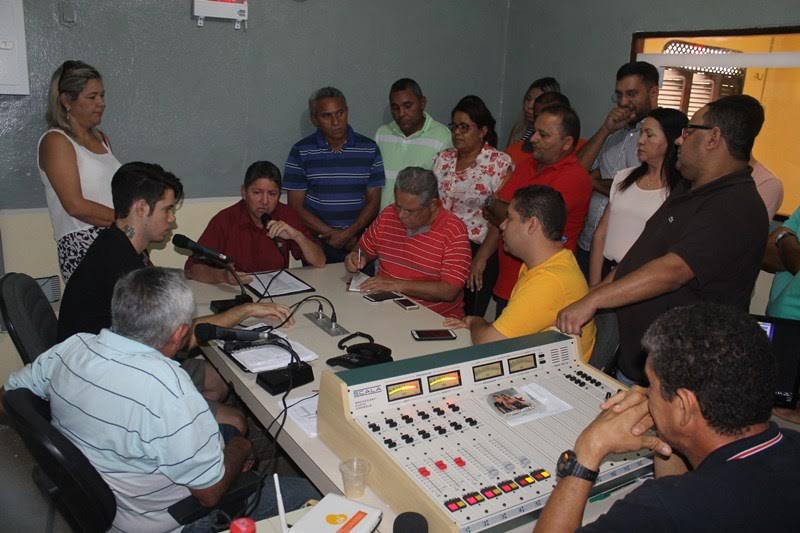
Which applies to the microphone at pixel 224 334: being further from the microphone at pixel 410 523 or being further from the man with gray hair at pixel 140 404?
the microphone at pixel 410 523

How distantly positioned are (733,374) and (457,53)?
4.08 m

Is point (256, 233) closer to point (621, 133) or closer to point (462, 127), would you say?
point (462, 127)

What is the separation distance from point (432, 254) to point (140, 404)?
181 cm

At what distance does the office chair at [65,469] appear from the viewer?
1.38m

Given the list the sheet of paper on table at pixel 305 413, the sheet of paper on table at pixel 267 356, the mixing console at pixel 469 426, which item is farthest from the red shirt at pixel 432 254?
the sheet of paper on table at pixel 305 413

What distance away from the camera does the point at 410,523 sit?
4.13ft

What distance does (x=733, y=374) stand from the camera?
44.6 inches

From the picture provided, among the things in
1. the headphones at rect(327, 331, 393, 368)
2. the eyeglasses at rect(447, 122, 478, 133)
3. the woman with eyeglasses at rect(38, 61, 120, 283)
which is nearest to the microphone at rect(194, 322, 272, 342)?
the headphones at rect(327, 331, 393, 368)

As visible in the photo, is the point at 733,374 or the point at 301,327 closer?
the point at 733,374

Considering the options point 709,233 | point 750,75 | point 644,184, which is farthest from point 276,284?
point 750,75

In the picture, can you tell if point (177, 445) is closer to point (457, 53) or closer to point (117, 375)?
point (117, 375)

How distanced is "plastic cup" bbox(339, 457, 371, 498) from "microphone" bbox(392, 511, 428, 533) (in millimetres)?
190

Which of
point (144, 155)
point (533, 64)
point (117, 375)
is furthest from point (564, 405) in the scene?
point (533, 64)

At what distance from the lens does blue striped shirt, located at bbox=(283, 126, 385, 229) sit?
151 inches
